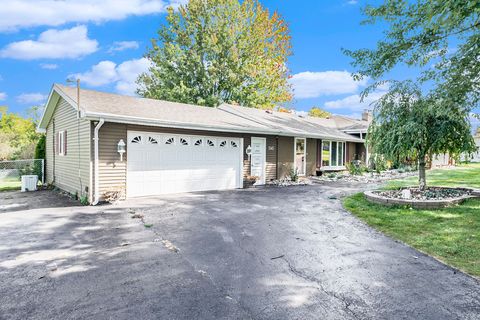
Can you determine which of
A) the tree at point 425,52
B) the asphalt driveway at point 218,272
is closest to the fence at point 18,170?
the asphalt driveway at point 218,272

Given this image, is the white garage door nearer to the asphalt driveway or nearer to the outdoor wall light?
the outdoor wall light

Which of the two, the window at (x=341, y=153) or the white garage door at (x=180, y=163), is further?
the window at (x=341, y=153)

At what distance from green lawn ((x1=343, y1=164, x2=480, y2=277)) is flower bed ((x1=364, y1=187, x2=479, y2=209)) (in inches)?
9.4

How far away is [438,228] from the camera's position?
548cm

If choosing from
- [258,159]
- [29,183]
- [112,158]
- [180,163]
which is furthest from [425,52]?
[29,183]

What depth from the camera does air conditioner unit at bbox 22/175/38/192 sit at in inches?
434

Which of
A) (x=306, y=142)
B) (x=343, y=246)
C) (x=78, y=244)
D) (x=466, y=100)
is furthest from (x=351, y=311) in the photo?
(x=306, y=142)

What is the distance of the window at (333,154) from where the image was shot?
1669cm

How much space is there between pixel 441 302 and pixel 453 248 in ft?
6.50

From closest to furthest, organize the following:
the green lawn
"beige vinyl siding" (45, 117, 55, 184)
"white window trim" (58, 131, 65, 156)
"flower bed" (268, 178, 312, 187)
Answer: the green lawn < "white window trim" (58, 131, 65, 156) < "beige vinyl siding" (45, 117, 55, 184) < "flower bed" (268, 178, 312, 187)

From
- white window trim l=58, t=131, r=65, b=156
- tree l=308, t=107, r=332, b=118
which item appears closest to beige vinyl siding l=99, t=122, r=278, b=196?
white window trim l=58, t=131, r=65, b=156

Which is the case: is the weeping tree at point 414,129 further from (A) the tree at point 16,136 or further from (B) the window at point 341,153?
(A) the tree at point 16,136

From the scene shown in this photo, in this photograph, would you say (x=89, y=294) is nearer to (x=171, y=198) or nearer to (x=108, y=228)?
(x=108, y=228)

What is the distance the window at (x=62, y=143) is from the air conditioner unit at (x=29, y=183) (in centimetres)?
142
